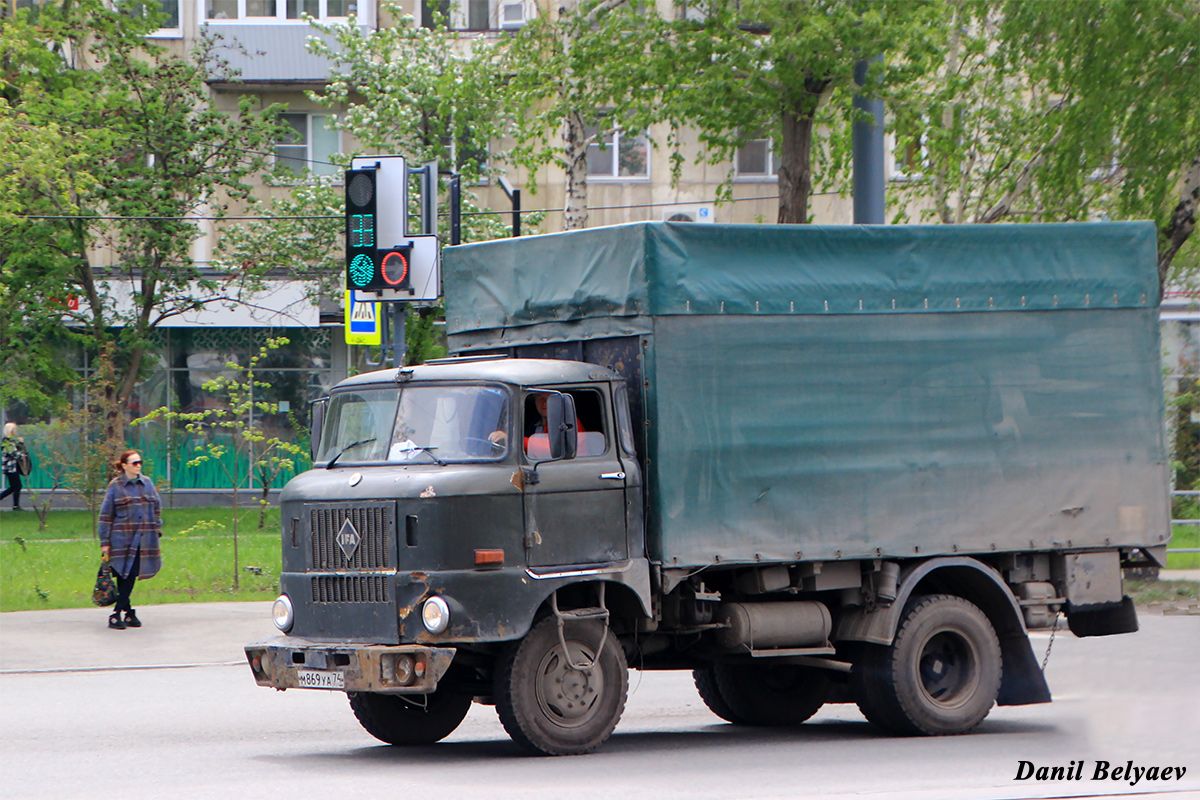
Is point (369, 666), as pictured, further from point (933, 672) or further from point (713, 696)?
point (933, 672)

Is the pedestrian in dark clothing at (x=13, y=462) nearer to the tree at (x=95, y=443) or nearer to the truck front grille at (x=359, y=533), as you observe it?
the tree at (x=95, y=443)

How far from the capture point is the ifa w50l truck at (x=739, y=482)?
9250mm

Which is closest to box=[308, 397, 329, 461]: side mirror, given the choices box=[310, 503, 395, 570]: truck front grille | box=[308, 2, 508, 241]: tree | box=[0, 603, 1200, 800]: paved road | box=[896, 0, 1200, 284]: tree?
box=[310, 503, 395, 570]: truck front grille

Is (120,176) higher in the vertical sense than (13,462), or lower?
higher

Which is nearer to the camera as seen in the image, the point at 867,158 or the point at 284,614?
the point at 284,614

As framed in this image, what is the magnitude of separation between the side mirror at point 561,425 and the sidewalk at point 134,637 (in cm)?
661

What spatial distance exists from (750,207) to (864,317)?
2633cm

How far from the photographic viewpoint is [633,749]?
9953mm

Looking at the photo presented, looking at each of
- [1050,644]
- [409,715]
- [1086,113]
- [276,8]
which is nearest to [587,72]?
[1086,113]

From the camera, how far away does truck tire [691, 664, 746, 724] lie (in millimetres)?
11445

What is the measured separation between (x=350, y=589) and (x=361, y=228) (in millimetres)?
5143

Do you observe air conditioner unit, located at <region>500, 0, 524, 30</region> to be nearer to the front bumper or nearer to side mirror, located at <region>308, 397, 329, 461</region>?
side mirror, located at <region>308, 397, 329, 461</region>

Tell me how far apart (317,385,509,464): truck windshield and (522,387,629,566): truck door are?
0.70 feet

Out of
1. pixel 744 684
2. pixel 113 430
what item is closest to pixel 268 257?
pixel 113 430
